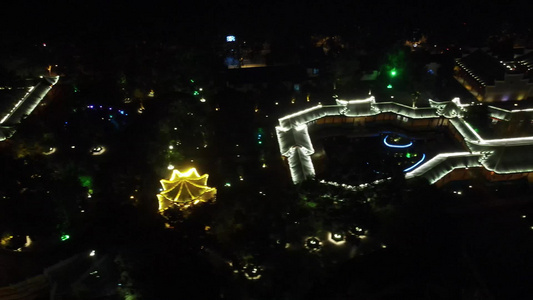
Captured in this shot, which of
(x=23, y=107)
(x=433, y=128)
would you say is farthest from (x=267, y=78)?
(x=23, y=107)

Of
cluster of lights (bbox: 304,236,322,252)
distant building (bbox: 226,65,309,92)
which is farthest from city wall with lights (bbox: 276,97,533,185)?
distant building (bbox: 226,65,309,92)

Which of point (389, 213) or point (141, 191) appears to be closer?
point (389, 213)

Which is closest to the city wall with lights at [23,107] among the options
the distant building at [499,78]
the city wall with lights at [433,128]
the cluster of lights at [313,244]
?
the city wall with lights at [433,128]

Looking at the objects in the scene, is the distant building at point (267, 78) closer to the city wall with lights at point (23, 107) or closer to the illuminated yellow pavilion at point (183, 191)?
the illuminated yellow pavilion at point (183, 191)

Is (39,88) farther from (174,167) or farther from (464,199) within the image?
(464,199)

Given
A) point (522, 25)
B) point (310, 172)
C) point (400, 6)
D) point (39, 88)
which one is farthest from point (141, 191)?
point (522, 25)

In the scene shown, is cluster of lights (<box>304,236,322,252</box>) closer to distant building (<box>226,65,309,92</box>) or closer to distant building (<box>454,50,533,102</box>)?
distant building (<box>226,65,309,92</box>)
